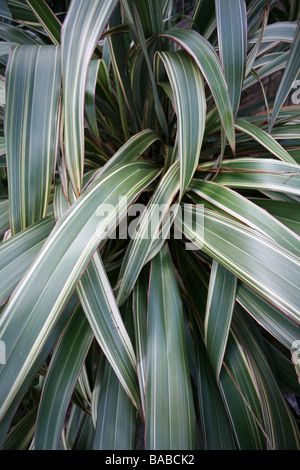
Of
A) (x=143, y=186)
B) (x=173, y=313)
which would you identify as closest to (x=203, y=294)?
(x=173, y=313)

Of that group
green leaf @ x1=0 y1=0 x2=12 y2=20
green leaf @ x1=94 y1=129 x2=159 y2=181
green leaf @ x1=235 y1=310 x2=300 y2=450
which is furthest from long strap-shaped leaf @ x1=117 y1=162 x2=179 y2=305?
green leaf @ x1=0 y1=0 x2=12 y2=20

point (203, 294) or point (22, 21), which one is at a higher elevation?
point (22, 21)

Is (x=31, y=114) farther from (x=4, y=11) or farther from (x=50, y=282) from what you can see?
(x=4, y=11)

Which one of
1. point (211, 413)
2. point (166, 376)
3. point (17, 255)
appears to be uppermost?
point (17, 255)

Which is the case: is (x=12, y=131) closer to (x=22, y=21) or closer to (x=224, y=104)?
(x=224, y=104)

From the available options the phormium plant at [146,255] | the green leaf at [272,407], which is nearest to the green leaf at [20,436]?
the phormium plant at [146,255]

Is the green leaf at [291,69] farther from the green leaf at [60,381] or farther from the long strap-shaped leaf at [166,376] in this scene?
the green leaf at [60,381]

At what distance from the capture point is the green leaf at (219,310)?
1.28 ft

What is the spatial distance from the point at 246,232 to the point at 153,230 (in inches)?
4.7

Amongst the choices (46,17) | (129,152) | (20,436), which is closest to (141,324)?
(129,152)

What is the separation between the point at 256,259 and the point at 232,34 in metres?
0.35

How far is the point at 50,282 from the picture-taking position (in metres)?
0.28

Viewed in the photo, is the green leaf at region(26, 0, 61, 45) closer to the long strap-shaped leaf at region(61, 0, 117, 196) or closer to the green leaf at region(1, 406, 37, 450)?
the long strap-shaped leaf at region(61, 0, 117, 196)
